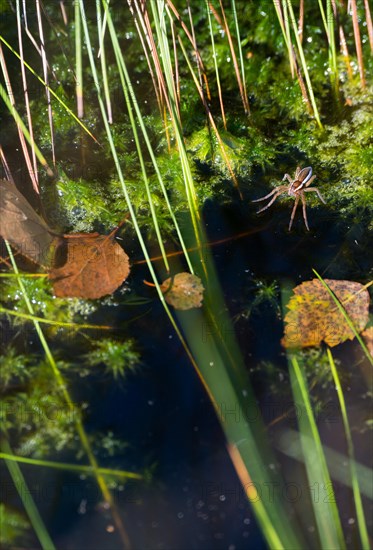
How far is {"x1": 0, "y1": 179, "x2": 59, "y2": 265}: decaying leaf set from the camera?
4.71ft

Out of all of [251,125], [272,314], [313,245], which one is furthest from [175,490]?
[251,125]

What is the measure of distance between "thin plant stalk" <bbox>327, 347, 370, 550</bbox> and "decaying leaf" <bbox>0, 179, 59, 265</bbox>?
76 centimetres

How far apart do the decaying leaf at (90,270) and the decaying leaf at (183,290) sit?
0.12 metres

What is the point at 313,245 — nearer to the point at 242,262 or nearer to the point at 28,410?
the point at 242,262

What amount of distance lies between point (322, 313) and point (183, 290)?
1.14 ft

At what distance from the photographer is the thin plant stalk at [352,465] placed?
3.47 ft

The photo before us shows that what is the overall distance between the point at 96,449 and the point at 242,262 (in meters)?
0.61

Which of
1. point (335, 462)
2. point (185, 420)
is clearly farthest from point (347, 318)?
point (185, 420)

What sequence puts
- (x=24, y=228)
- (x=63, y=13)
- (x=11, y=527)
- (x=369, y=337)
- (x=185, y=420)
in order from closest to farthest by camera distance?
(x=11, y=527) < (x=185, y=420) < (x=369, y=337) < (x=24, y=228) < (x=63, y=13)

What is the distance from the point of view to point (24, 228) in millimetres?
1457

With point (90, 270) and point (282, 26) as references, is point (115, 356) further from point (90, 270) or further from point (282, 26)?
point (282, 26)

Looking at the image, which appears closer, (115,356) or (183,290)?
(115,356)

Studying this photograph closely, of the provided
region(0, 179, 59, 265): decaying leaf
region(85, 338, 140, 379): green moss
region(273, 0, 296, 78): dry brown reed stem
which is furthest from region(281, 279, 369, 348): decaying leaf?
region(273, 0, 296, 78): dry brown reed stem

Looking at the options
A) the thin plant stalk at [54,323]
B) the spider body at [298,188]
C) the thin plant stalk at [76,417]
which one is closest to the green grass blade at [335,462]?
the thin plant stalk at [76,417]
